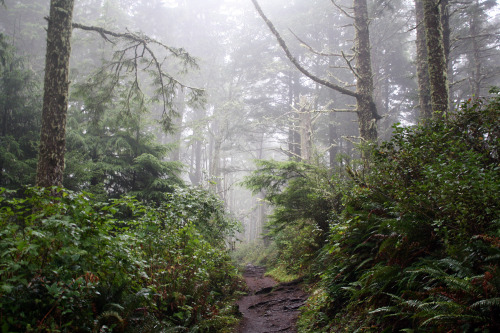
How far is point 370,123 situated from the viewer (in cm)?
839

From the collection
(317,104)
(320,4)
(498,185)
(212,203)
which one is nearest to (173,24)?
(320,4)

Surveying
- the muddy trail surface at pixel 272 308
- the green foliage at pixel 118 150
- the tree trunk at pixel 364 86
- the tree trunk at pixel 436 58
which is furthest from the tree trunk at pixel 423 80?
the green foliage at pixel 118 150

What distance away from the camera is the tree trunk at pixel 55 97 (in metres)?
7.72

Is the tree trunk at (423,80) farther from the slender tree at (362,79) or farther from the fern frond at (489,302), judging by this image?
the fern frond at (489,302)

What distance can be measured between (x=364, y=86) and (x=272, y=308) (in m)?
6.60

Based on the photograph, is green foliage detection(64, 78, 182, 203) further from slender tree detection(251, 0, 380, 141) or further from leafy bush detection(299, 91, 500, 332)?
leafy bush detection(299, 91, 500, 332)

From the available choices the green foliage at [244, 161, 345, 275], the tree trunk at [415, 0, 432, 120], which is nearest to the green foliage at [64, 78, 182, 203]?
the green foliage at [244, 161, 345, 275]

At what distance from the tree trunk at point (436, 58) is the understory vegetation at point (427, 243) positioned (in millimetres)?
2537

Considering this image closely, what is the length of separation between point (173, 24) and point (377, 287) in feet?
106

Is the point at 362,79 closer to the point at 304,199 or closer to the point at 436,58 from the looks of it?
the point at 436,58

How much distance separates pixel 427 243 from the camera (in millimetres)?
3539

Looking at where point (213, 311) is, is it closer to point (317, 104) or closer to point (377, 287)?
point (377, 287)

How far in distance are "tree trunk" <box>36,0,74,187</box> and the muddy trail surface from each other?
19.4 feet

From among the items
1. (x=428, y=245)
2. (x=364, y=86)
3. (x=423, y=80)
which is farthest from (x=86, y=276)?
(x=423, y=80)
